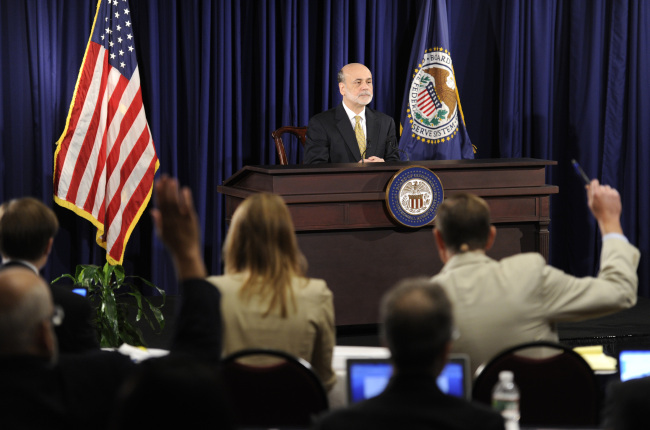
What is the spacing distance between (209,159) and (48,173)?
1.33 metres

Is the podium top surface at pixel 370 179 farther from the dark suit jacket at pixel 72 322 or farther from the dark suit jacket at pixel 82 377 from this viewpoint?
the dark suit jacket at pixel 82 377

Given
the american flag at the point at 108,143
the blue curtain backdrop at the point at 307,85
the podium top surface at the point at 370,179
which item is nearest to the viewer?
the podium top surface at the point at 370,179

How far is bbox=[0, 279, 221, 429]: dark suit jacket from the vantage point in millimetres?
1739

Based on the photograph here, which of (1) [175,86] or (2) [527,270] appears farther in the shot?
(1) [175,86]

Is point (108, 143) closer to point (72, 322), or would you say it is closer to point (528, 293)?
point (72, 322)

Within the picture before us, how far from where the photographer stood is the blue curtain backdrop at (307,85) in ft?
23.3

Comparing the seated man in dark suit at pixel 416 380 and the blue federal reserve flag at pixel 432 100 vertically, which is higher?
the blue federal reserve flag at pixel 432 100

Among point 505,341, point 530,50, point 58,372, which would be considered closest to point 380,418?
point 58,372

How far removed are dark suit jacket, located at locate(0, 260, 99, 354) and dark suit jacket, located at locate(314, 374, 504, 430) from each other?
1.40m

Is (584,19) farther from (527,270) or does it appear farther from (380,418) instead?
(380,418)

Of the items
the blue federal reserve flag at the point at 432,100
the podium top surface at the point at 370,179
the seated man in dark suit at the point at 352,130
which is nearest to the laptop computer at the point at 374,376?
the podium top surface at the point at 370,179

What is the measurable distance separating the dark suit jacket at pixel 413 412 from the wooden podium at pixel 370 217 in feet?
11.9

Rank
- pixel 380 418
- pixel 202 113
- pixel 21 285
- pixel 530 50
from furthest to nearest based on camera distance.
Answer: pixel 530 50
pixel 202 113
pixel 21 285
pixel 380 418

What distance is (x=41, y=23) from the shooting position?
7.00 meters
